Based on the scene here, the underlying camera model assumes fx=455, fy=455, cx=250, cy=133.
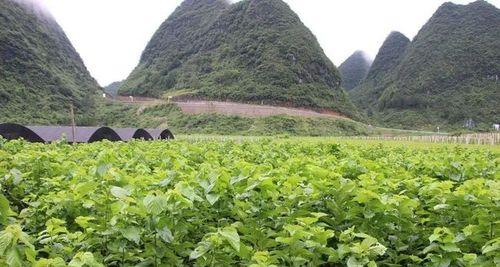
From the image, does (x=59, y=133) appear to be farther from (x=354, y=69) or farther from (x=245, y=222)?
(x=354, y=69)

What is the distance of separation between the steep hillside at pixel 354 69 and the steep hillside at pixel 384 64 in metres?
29.6

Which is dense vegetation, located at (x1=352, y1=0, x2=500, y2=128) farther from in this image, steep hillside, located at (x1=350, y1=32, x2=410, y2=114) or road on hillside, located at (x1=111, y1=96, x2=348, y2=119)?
road on hillside, located at (x1=111, y1=96, x2=348, y2=119)

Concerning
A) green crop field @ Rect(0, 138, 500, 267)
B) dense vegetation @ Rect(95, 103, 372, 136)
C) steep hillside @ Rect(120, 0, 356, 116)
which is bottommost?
dense vegetation @ Rect(95, 103, 372, 136)

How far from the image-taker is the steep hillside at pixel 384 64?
135 meters

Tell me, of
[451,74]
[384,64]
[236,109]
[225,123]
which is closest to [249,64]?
[236,109]

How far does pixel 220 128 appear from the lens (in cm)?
5909

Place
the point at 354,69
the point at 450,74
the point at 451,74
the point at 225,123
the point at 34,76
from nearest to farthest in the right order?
the point at 225,123, the point at 34,76, the point at 451,74, the point at 450,74, the point at 354,69

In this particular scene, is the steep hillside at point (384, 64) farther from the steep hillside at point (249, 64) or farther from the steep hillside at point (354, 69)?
the steep hillside at point (249, 64)

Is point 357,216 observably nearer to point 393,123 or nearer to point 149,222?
point 149,222

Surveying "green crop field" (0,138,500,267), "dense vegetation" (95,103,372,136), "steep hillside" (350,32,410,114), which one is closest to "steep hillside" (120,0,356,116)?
"dense vegetation" (95,103,372,136)

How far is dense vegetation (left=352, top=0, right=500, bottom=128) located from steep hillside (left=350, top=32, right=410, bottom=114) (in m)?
11.9

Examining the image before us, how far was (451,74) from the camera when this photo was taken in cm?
10294

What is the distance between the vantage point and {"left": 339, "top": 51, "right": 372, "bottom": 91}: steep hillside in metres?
179

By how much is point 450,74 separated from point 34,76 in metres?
85.4
